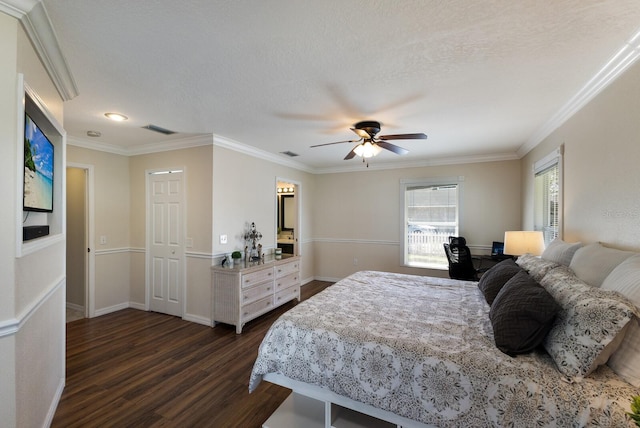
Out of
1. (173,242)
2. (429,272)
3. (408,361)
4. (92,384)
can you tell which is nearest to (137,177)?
(173,242)

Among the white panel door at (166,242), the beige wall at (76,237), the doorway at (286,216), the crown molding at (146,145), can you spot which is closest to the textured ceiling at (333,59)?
the crown molding at (146,145)

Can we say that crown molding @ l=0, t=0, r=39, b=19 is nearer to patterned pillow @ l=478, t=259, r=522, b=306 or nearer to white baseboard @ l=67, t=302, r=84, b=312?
patterned pillow @ l=478, t=259, r=522, b=306

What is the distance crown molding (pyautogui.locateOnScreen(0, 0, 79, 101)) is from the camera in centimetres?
140

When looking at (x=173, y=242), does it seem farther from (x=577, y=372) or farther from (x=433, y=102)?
(x=577, y=372)

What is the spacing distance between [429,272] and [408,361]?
4.01m

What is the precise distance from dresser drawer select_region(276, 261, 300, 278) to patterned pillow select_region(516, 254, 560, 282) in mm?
3060

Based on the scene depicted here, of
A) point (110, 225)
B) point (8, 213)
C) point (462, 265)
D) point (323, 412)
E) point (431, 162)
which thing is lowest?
point (323, 412)

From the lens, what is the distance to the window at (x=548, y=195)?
3078 millimetres

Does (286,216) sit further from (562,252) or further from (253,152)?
(562,252)

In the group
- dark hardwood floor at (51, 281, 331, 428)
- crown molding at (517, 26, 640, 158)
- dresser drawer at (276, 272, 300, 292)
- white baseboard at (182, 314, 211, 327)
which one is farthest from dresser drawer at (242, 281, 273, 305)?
crown molding at (517, 26, 640, 158)

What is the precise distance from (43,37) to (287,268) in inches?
143

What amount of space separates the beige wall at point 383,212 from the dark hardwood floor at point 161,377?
8.90 ft

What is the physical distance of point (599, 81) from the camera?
7.06 ft

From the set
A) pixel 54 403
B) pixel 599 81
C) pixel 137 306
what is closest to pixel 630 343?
pixel 599 81
